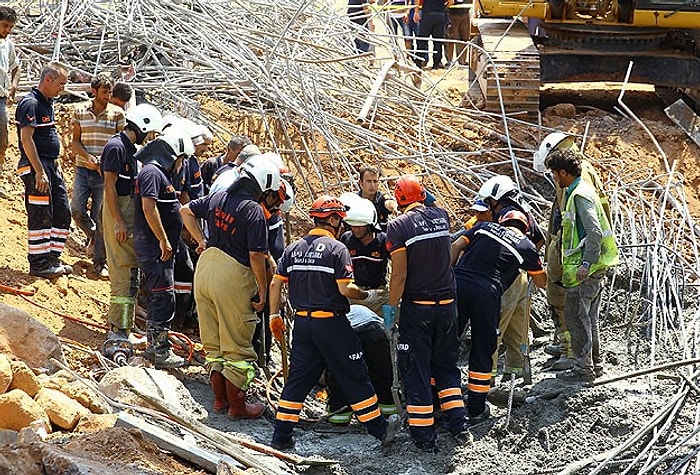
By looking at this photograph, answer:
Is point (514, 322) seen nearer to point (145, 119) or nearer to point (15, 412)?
point (145, 119)

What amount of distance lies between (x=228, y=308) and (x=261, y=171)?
1.07 meters

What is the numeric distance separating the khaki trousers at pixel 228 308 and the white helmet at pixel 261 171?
0.61 m

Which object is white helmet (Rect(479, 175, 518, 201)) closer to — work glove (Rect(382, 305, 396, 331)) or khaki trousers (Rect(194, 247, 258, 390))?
work glove (Rect(382, 305, 396, 331))

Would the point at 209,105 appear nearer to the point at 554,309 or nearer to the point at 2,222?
the point at 2,222

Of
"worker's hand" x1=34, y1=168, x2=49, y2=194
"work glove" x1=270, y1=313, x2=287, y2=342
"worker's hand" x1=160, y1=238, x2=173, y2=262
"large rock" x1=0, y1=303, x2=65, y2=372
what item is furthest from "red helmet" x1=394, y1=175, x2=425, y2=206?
"worker's hand" x1=34, y1=168, x2=49, y2=194

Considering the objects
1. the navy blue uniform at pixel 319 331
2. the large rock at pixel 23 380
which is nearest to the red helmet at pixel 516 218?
the navy blue uniform at pixel 319 331

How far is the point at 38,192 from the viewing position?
9.36 meters

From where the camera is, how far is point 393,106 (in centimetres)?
1263

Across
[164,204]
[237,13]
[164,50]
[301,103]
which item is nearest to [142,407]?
[164,204]

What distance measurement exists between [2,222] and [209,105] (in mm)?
2885

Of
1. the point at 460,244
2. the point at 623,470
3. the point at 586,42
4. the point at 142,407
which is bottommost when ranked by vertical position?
the point at 623,470

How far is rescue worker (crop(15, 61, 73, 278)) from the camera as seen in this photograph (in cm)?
920

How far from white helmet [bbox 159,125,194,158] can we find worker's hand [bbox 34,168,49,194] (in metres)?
1.44

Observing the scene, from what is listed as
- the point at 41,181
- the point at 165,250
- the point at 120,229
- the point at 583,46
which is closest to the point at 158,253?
the point at 165,250
